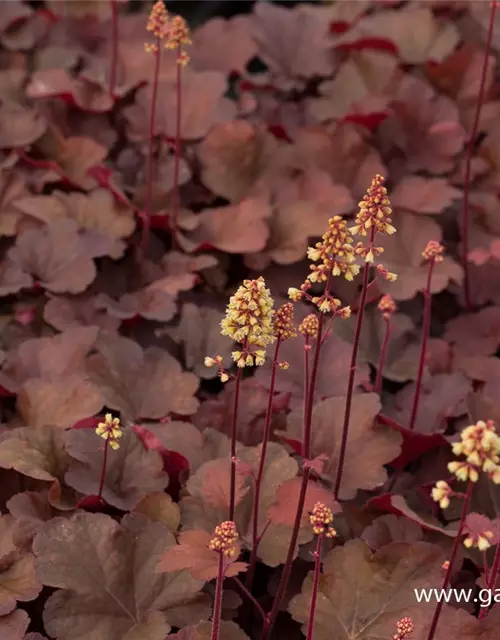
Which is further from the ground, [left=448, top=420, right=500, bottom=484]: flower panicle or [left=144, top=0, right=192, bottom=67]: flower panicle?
[left=144, top=0, right=192, bottom=67]: flower panicle

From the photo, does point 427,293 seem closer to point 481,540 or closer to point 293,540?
point 293,540

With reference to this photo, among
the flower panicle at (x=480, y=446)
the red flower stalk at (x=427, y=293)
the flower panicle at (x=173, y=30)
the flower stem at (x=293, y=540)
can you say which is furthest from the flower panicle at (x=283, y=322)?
the flower panicle at (x=173, y=30)

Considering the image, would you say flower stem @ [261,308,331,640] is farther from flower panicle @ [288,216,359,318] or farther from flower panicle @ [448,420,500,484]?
flower panicle @ [448,420,500,484]

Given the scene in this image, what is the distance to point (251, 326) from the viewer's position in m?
1.04

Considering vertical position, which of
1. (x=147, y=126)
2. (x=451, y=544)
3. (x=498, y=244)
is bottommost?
(x=451, y=544)

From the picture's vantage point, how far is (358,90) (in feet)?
8.33

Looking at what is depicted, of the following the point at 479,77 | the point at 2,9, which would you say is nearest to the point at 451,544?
the point at 479,77

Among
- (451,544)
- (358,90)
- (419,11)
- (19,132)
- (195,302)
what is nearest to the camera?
→ (451,544)

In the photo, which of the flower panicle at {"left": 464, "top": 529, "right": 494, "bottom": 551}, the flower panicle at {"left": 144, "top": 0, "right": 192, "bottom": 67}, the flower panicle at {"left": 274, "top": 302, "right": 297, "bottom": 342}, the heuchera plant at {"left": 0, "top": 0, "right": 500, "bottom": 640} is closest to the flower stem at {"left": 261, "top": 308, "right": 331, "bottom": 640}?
the heuchera plant at {"left": 0, "top": 0, "right": 500, "bottom": 640}

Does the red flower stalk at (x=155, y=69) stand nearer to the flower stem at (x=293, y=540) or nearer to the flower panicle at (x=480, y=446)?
the flower stem at (x=293, y=540)

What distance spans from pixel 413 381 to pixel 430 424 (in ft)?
0.60

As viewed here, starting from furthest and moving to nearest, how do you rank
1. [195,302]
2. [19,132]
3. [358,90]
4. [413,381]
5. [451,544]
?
[358,90] → [19,132] → [195,302] → [413,381] → [451,544]

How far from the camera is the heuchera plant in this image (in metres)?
1.27

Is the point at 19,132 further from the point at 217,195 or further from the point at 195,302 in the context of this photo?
the point at 195,302
